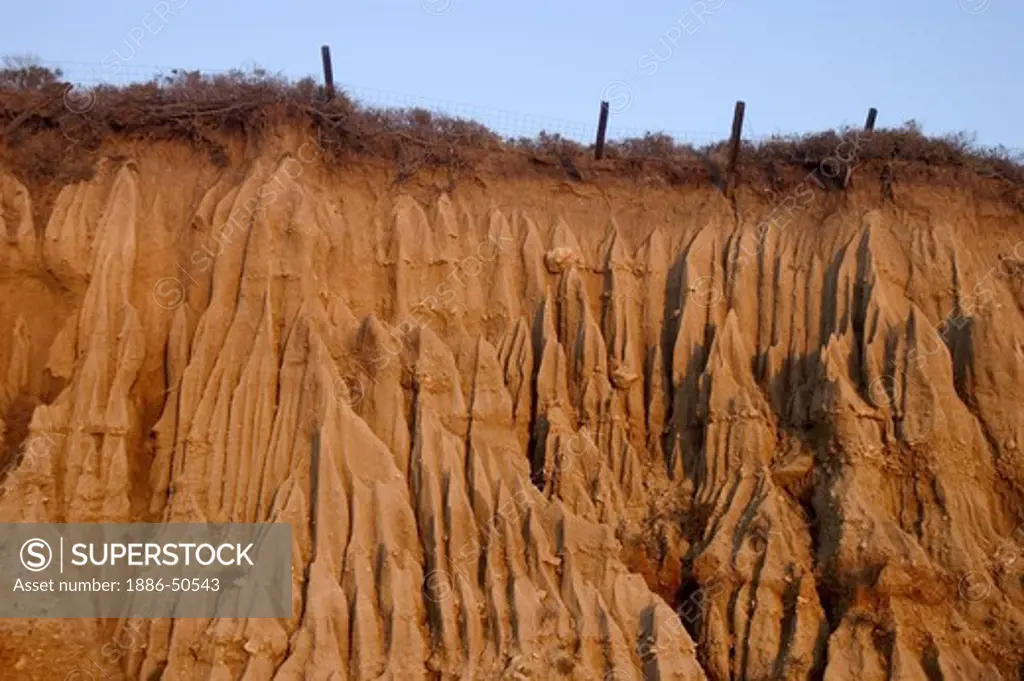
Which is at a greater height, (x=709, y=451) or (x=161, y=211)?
(x=161, y=211)

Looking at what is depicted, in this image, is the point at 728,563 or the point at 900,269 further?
the point at 900,269

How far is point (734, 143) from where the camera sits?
28.4 meters

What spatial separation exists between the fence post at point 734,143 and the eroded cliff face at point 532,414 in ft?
2.05

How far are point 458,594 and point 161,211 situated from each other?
1016 cm

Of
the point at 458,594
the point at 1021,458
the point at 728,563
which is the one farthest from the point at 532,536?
the point at 1021,458

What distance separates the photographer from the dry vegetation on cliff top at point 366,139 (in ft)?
85.1

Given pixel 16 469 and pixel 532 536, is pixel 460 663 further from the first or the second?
pixel 16 469

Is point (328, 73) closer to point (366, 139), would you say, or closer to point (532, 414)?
point (366, 139)

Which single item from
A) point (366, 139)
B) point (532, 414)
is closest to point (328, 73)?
point (366, 139)

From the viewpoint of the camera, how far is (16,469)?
21.6 m

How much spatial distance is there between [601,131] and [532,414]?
7.30m

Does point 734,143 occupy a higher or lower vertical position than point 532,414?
higher

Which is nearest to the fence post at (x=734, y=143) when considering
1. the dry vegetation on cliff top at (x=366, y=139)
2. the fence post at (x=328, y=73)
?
the dry vegetation on cliff top at (x=366, y=139)

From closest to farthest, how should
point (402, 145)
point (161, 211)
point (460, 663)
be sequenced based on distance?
point (460, 663)
point (161, 211)
point (402, 145)
